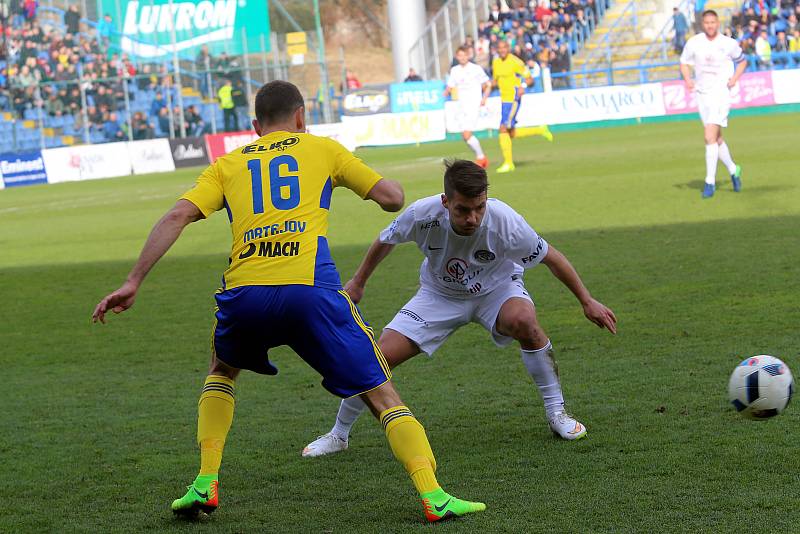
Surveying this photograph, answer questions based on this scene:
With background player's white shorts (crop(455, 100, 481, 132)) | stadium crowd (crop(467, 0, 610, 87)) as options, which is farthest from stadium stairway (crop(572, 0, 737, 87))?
background player's white shorts (crop(455, 100, 481, 132))

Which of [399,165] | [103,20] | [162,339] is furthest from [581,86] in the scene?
[162,339]

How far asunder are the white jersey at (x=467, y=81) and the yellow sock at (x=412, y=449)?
1883cm

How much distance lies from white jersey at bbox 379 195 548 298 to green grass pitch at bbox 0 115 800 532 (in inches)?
30.2

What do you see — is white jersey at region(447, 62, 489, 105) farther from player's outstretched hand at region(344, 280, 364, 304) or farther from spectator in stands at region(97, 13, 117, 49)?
spectator in stands at region(97, 13, 117, 49)

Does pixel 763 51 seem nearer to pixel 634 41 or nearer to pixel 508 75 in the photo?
pixel 634 41

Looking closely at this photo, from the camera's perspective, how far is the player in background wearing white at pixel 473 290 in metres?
5.35

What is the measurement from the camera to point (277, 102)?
15.5 ft

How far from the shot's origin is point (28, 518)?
4785 millimetres

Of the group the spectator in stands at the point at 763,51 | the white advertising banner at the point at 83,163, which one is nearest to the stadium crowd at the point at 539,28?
the spectator in stands at the point at 763,51

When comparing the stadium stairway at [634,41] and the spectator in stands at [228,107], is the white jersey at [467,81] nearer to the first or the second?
the spectator in stands at [228,107]

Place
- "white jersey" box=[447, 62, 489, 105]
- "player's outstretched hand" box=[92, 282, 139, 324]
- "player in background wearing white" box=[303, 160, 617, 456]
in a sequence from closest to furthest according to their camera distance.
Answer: "player's outstretched hand" box=[92, 282, 139, 324]
"player in background wearing white" box=[303, 160, 617, 456]
"white jersey" box=[447, 62, 489, 105]

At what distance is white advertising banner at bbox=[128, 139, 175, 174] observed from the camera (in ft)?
103

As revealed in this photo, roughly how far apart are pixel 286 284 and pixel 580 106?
1166 inches

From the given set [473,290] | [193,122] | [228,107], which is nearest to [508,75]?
[228,107]
